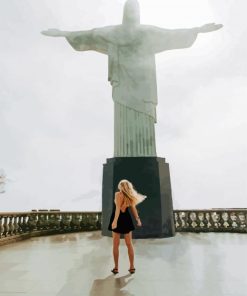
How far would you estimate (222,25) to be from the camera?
10227mm

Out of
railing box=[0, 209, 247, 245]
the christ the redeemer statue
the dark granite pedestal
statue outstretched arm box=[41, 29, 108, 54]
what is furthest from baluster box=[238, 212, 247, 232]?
statue outstretched arm box=[41, 29, 108, 54]

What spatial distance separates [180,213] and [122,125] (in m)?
4.88

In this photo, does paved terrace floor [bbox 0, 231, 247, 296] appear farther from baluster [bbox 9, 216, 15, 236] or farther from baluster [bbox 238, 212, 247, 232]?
baluster [bbox 238, 212, 247, 232]

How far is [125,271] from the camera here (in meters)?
5.15

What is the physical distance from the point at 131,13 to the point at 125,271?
9460 mm

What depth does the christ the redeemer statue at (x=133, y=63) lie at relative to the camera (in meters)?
10.5

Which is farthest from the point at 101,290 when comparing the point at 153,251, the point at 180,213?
the point at 180,213

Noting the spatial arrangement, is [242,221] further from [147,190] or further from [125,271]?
[125,271]

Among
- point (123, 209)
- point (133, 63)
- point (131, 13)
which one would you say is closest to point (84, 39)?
point (131, 13)

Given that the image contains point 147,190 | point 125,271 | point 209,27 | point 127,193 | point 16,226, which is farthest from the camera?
point 209,27

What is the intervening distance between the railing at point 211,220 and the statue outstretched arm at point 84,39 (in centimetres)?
748

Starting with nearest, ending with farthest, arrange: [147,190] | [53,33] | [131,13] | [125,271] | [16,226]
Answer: [125,271] < [147,190] < [16,226] < [53,33] < [131,13]

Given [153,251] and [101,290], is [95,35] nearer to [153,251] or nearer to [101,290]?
[153,251]

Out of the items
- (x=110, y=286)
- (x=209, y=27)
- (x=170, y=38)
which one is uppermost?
(x=170, y=38)
